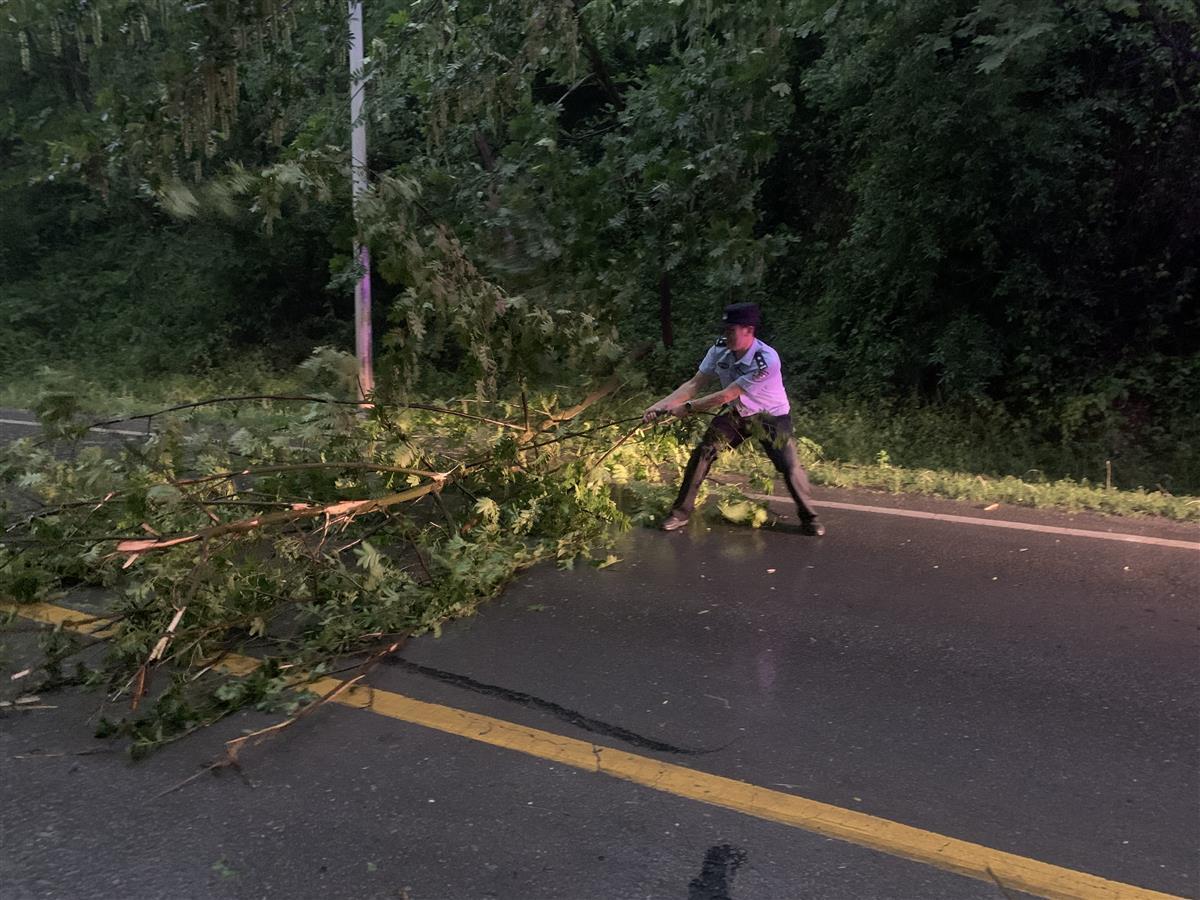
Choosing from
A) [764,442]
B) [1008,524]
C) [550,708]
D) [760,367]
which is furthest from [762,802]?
[1008,524]

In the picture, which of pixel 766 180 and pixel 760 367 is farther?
pixel 766 180

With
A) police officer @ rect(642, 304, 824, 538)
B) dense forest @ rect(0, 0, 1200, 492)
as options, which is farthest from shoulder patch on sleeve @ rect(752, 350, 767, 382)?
dense forest @ rect(0, 0, 1200, 492)

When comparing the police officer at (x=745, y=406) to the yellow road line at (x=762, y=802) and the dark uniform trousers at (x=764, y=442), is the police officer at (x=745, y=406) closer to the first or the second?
the dark uniform trousers at (x=764, y=442)

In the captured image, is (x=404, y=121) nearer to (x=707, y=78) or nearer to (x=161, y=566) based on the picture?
(x=707, y=78)

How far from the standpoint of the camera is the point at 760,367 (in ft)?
20.0

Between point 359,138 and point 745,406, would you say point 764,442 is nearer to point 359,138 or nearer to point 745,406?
point 745,406

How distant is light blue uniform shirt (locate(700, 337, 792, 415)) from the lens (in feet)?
20.0

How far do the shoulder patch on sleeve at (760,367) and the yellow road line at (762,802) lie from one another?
10.0 feet

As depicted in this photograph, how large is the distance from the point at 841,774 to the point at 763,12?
7641 mm

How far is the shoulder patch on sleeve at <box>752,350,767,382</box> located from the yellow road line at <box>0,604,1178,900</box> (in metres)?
3.05

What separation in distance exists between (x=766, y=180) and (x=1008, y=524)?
370 inches

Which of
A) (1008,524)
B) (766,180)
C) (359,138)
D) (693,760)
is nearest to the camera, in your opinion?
(693,760)

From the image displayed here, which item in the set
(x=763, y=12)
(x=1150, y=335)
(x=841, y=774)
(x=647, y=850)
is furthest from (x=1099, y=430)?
(x=647, y=850)

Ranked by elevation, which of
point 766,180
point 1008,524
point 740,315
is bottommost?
point 1008,524
